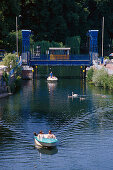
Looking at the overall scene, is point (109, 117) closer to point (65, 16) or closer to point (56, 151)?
point (56, 151)

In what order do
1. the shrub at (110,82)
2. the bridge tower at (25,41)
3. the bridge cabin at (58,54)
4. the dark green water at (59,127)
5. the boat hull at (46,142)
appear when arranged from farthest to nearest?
1. the bridge cabin at (58,54)
2. the bridge tower at (25,41)
3. the shrub at (110,82)
4. the boat hull at (46,142)
5. the dark green water at (59,127)

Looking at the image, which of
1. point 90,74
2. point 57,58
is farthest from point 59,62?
point 90,74

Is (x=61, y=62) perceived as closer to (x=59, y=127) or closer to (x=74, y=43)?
(x=74, y=43)

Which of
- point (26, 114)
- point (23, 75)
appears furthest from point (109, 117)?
point (23, 75)

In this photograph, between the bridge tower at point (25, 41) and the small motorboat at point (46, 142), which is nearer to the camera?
the small motorboat at point (46, 142)

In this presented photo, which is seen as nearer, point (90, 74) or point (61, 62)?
point (90, 74)

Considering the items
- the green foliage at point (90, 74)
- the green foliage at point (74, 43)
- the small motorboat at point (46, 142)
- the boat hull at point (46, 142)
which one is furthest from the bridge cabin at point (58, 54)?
the boat hull at point (46, 142)

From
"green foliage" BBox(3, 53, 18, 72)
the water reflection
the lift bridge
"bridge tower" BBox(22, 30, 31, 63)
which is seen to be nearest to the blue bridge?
the lift bridge

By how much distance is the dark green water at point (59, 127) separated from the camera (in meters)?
37.4

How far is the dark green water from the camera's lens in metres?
37.4

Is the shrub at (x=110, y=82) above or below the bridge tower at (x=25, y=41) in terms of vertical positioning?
below

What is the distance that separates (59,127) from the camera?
159 ft

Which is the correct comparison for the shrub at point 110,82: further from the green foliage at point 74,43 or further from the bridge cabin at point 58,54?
the green foliage at point 74,43

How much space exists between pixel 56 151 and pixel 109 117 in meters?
15.4
